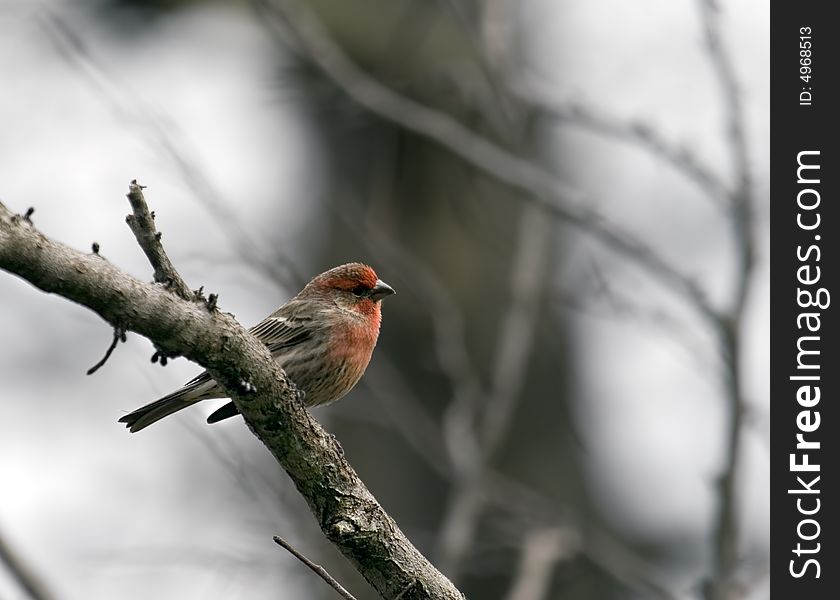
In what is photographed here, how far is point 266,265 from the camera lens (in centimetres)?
718

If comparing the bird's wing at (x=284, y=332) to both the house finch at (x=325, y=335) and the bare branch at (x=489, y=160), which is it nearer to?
the house finch at (x=325, y=335)

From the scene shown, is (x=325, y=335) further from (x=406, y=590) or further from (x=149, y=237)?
(x=149, y=237)

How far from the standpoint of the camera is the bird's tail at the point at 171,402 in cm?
494

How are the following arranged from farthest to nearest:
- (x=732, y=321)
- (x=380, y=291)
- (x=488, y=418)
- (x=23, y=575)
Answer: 1. (x=488, y=418)
2. (x=732, y=321)
3. (x=380, y=291)
4. (x=23, y=575)

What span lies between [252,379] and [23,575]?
2755 millimetres

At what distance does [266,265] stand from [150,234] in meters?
4.03

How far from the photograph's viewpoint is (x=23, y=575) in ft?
17.9
